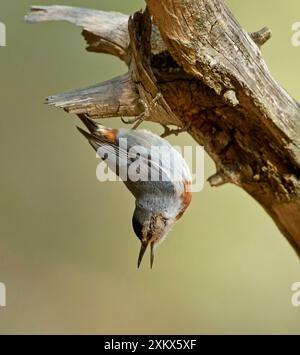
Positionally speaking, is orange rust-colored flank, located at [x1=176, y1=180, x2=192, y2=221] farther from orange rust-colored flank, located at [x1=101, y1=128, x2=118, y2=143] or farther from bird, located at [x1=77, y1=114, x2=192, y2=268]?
orange rust-colored flank, located at [x1=101, y1=128, x2=118, y2=143]

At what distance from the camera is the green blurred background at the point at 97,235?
2.09 m

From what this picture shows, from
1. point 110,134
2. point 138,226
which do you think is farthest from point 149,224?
point 110,134

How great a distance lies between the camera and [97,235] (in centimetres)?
A: 213

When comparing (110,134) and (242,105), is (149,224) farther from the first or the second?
(242,105)

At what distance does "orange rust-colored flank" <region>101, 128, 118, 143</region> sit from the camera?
1183 mm

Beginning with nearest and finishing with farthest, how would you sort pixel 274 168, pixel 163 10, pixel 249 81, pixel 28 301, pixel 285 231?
pixel 163 10
pixel 249 81
pixel 274 168
pixel 285 231
pixel 28 301

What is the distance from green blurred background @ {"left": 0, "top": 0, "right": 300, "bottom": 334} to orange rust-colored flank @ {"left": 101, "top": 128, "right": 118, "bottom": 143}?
2.85 feet

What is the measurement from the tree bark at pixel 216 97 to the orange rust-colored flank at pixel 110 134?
0.11 ft

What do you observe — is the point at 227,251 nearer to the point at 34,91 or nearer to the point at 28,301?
the point at 28,301

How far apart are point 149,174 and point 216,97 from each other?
211mm

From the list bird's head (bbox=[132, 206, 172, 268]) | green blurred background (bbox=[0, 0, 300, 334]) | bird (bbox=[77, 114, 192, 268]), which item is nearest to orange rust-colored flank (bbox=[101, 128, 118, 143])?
bird (bbox=[77, 114, 192, 268])

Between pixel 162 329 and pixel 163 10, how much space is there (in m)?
1.40

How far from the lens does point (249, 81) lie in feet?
3.61

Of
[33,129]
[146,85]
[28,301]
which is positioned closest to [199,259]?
[28,301]
